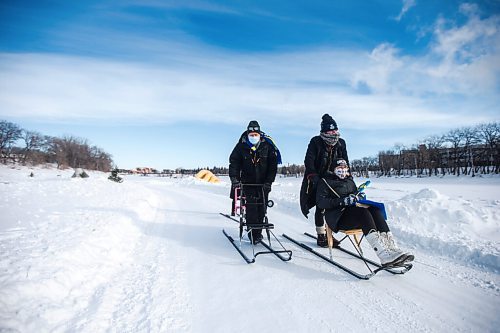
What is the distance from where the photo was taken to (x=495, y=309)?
9.06 ft

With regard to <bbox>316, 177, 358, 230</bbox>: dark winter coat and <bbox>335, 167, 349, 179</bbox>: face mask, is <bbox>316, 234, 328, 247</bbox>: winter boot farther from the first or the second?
<bbox>335, 167, 349, 179</bbox>: face mask

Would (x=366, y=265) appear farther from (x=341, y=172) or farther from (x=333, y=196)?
(x=341, y=172)

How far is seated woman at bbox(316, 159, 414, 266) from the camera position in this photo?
3357mm

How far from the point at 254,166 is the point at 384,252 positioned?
9.36 ft

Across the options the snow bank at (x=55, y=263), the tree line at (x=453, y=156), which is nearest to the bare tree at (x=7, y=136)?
the snow bank at (x=55, y=263)

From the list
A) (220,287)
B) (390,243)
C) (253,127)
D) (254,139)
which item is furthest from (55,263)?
(390,243)

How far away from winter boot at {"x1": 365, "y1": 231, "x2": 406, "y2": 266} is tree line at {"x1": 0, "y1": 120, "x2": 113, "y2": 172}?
78.9 meters

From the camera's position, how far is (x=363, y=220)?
364 centimetres

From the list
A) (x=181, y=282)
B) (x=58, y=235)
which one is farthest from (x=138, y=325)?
(x=58, y=235)

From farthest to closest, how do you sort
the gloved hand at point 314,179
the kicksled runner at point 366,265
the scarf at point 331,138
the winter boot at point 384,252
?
the scarf at point 331,138
the gloved hand at point 314,179
the kicksled runner at point 366,265
the winter boot at point 384,252

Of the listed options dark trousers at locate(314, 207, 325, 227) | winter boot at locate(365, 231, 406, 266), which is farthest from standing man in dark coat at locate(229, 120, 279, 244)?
winter boot at locate(365, 231, 406, 266)

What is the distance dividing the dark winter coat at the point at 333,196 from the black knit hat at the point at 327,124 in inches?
39.0

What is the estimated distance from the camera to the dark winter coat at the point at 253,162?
5359 millimetres

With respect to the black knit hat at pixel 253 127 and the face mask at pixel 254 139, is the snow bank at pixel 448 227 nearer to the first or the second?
the face mask at pixel 254 139
